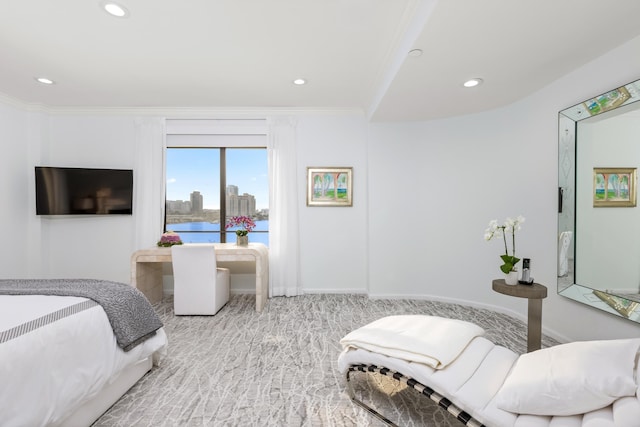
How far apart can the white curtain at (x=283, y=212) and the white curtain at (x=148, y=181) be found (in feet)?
4.87

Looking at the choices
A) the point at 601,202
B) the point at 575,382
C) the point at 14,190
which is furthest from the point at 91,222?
the point at 601,202

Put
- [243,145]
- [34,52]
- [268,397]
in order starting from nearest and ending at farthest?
1. [268,397]
2. [34,52]
3. [243,145]

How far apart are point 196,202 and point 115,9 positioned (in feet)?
14.1

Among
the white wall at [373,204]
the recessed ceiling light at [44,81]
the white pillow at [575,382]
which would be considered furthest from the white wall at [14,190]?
the white pillow at [575,382]

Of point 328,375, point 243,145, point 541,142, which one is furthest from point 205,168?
point 541,142

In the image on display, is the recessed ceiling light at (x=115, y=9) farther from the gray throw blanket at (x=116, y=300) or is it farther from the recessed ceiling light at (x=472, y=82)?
the recessed ceiling light at (x=472, y=82)

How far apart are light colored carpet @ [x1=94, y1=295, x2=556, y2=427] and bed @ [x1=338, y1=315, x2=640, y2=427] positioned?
0.22 m

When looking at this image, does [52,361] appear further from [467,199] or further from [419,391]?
[467,199]

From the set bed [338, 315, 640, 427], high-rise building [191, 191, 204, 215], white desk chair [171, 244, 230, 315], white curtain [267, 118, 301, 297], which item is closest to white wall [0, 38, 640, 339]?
white curtain [267, 118, 301, 297]

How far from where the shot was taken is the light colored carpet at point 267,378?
5.75 feet

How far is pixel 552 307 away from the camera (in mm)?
2846

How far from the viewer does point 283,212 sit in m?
4.11

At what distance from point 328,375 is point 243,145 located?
10.5 feet

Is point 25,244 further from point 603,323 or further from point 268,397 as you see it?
point 603,323
